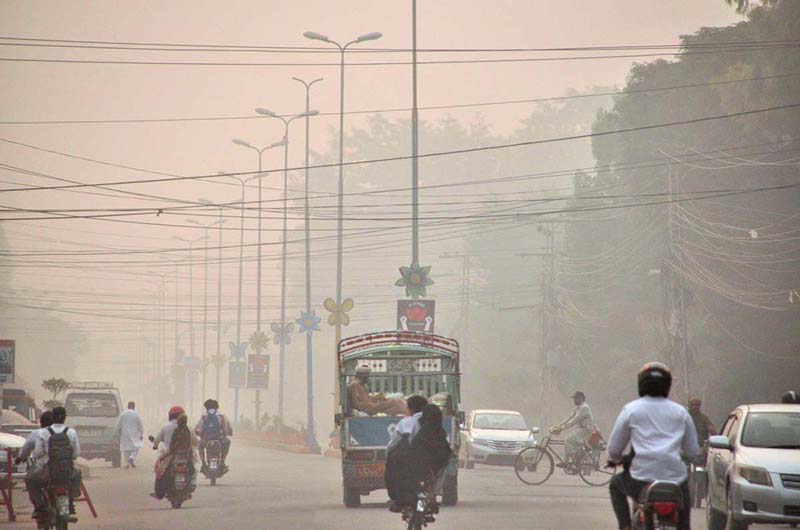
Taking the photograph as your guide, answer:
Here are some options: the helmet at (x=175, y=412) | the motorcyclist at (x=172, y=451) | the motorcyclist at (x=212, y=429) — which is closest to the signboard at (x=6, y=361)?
the motorcyclist at (x=212, y=429)

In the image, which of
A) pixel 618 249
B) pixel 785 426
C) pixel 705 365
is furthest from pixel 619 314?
pixel 785 426

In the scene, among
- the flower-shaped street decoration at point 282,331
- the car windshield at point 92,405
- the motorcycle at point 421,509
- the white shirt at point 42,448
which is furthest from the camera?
the flower-shaped street decoration at point 282,331

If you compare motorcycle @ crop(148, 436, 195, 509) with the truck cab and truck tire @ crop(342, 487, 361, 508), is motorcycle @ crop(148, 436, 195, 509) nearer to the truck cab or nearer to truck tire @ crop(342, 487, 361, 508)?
truck tire @ crop(342, 487, 361, 508)

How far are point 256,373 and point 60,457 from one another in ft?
183

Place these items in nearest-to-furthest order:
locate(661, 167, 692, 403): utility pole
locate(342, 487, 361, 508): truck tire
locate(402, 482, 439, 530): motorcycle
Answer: locate(402, 482, 439, 530): motorcycle → locate(342, 487, 361, 508): truck tire → locate(661, 167, 692, 403): utility pole

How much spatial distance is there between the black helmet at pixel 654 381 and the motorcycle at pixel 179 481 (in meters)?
15.1

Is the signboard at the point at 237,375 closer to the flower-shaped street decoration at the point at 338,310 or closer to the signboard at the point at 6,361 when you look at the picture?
the flower-shaped street decoration at the point at 338,310

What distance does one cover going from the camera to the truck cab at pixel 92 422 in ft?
145

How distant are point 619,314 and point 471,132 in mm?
74803

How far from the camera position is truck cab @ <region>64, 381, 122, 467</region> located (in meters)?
44.2

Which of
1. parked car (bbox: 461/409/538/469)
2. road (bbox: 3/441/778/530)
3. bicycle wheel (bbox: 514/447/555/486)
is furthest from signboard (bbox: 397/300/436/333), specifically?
bicycle wheel (bbox: 514/447/555/486)

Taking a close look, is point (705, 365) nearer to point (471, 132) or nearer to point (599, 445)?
point (599, 445)

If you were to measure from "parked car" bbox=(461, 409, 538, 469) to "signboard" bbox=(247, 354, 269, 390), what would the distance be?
105 ft

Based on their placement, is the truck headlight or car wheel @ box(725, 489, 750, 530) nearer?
the truck headlight
